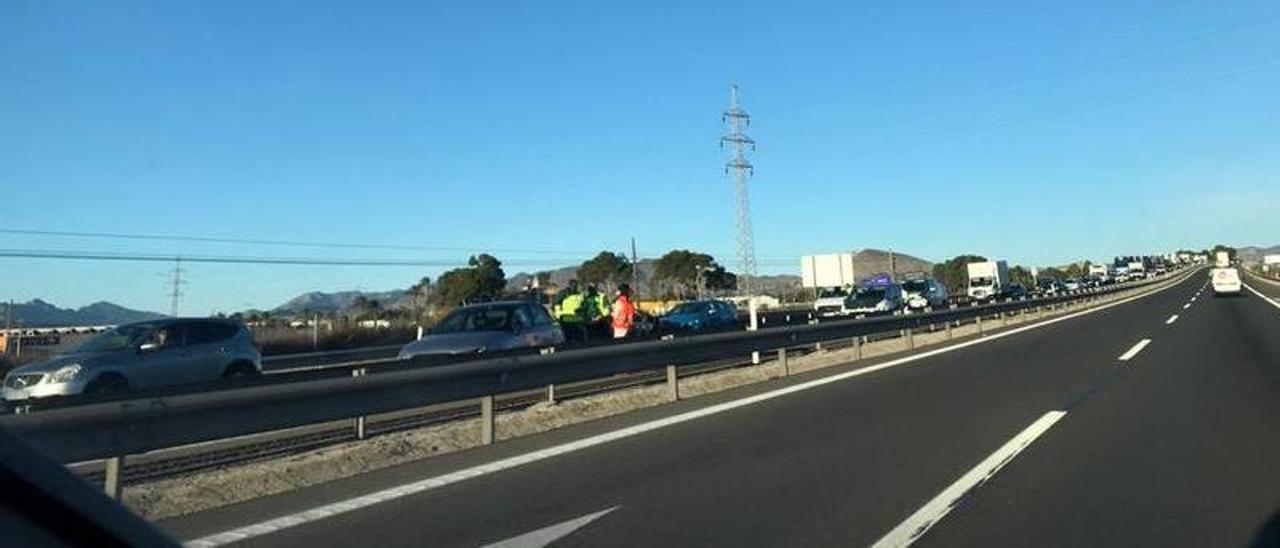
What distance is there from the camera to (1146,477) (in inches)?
324

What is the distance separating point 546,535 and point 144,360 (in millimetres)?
11493

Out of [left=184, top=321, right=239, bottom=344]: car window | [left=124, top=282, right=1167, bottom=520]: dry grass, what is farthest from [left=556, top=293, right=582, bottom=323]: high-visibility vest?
[left=184, top=321, right=239, bottom=344]: car window

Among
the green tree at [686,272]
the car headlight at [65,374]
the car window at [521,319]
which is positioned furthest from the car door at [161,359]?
the green tree at [686,272]

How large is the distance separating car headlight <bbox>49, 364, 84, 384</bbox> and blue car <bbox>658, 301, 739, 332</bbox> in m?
23.2

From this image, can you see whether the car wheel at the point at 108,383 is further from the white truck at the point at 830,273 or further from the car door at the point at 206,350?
the white truck at the point at 830,273

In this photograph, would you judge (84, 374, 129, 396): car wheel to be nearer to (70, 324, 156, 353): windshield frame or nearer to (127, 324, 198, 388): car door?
(127, 324, 198, 388): car door

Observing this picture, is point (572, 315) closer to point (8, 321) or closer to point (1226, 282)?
point (8, 321)

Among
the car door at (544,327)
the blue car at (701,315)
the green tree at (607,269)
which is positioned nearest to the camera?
the car door at (544,327)

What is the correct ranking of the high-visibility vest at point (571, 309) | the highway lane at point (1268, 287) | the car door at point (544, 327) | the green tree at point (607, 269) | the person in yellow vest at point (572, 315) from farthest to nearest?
the green tree at point (607, 269) → the highway lane at point (1268, 287) → the high-visibility vest at point (571, 309) → the person in yellow vest at point (572, 315) → the car door at point (544, 327)

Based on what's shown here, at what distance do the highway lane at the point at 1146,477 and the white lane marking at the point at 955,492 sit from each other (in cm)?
12

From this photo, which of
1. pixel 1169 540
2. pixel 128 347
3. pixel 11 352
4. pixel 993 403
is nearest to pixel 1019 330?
pixel 993 403

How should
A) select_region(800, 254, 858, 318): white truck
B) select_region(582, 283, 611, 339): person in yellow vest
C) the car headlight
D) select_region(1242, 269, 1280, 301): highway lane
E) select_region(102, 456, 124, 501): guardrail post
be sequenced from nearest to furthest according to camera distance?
1. select_region(102, 456, 124, 501): guardrail post
2. the car headlight
3. select_region(582, 283, 611, 339): person in yellow vest
4. select_region(800, 254, 858, 318): white truck
5. select_region(1242, 269, 1280, 301): highway lane

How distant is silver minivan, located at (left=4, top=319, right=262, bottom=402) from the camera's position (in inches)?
579

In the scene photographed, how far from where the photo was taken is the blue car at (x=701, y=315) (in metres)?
37.3
